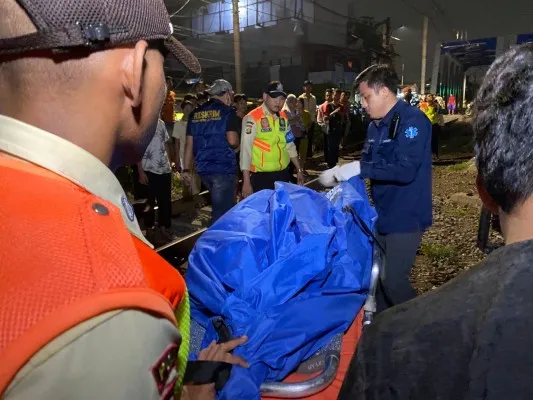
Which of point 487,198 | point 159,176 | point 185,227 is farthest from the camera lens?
point 185,227

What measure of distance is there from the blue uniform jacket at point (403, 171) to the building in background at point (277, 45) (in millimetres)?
27689

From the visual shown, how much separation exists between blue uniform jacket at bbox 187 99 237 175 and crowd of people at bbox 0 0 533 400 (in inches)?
157

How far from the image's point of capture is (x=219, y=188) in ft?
17.4

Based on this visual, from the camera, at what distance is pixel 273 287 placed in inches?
78.4

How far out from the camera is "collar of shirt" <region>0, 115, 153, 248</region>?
707 millimetres

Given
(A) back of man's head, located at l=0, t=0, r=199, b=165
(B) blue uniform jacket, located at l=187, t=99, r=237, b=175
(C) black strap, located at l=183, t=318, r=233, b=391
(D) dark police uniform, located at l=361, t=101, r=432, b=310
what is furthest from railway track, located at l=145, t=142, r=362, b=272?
(A) back of man's head, located at l=0, t=0, r=199, b=165

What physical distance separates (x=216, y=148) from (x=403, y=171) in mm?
2721

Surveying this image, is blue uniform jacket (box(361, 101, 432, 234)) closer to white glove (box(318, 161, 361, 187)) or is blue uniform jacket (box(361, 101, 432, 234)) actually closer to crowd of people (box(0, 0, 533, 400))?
white glove (box(318, 161, 361, 187))

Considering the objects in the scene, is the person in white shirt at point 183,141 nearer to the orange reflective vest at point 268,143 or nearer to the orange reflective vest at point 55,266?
the orange reflective vest at point 268,143

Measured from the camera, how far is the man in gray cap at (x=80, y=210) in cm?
50

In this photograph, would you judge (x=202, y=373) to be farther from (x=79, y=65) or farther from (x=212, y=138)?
(x=212, y=138)

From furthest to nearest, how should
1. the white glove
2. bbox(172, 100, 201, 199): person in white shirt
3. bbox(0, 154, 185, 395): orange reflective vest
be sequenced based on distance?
bbox(172, 100, 201, 199): person in white shirt → the white glove → bbox(0, 154, 185, 395): orange reflective vest

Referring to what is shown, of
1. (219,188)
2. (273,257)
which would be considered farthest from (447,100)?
(273,257)

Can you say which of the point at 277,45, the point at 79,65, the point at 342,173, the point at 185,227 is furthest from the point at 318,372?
the point at 277,45
